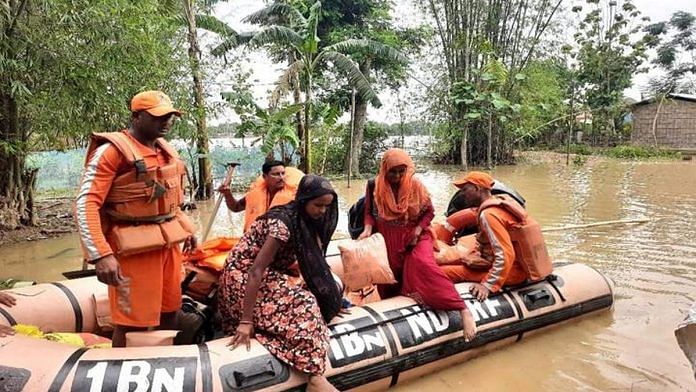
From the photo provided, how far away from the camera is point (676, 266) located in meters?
6.25

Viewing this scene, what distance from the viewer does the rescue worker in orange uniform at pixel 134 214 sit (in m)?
2.64

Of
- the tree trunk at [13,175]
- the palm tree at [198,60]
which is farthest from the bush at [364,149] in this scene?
the tree trunk at [13,175]

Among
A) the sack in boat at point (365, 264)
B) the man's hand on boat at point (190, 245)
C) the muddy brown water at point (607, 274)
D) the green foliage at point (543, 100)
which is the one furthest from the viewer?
the green foliage at point (543, 100)

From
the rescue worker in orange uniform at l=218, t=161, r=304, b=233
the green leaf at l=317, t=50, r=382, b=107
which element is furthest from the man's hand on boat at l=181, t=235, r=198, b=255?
the green leaf at l=317, t=50, r=382, b=107

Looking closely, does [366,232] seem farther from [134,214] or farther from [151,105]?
[151,105]

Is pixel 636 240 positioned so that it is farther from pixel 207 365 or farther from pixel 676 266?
pixel 207 365

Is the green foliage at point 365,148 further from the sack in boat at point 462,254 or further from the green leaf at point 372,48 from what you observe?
the sack in boat at point 462,254

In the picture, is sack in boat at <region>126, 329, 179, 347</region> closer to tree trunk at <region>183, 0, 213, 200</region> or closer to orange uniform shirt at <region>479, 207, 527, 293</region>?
orange uniform shirt at <region>479, 207, 527, 293</region>

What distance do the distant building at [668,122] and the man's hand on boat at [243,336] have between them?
79.2ft

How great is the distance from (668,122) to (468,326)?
2390 centimetres

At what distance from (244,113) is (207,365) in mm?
8681

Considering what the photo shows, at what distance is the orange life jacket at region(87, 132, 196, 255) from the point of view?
2754 millimetres

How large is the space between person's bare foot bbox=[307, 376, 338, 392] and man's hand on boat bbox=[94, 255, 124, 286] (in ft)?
3.67

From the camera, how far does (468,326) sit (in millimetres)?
3750
